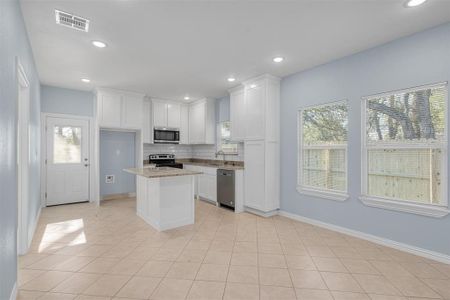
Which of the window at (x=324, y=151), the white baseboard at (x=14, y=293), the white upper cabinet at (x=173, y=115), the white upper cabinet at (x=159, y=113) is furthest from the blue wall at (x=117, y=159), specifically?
the window at (x=324, y=151)

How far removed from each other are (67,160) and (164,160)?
87.3 inches

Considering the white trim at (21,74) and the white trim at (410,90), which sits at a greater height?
the white trim at (21,74)

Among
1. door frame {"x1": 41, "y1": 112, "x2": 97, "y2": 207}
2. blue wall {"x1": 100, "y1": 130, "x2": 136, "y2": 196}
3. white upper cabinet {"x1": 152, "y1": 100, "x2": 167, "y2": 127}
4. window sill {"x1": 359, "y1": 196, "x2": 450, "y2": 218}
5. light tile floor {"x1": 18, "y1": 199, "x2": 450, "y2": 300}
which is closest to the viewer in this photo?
light tile floor {"x1": 18, "y1": 199, "x2": 450, "y2": 300}

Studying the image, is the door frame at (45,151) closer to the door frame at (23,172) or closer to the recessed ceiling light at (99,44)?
the door frame at (23,172)

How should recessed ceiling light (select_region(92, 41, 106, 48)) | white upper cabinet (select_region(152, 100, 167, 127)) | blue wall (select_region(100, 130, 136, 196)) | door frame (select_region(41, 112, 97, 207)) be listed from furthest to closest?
white upper cabinet (select_region(152, 100, 167, 127)) → blue wall (select_region(100, 130, 136, 196)) → door frame (select_region(41, 112, 97, 207)) → recessed ceiling light (select_region(92, 41, 106, 48))

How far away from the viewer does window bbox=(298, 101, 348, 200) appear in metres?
3.43

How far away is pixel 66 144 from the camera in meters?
5.01

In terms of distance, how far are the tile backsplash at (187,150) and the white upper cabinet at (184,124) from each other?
0.46 meters

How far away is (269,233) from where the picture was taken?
3.38 m

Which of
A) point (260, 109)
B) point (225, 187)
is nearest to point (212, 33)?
point (260, 109)

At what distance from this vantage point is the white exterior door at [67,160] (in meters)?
4.83

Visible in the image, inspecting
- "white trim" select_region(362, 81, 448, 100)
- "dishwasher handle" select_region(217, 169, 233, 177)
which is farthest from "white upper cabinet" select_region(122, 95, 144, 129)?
"white trim" select_region(362, 81, 448, 100)

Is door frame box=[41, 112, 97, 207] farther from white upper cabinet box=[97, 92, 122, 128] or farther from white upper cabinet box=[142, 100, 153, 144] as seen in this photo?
white upper cabinet box=[142, 100, 153, 144]

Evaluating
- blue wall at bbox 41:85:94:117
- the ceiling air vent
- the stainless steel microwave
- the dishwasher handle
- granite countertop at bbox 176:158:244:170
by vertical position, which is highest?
the ceiling air vent
